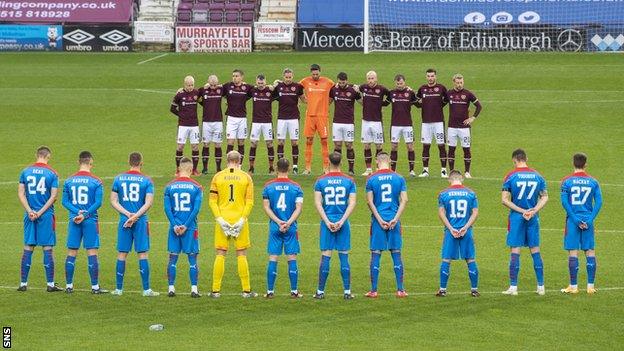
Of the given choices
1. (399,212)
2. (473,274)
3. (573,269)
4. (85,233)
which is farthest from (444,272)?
(85,233)

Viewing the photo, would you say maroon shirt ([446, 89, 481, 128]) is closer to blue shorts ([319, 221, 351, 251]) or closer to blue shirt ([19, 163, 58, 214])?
blue shorts ([319, 221, 351, 251])

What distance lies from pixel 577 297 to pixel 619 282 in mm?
1472

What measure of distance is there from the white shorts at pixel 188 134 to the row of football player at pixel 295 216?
10.4 meters

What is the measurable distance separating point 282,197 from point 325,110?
11.3 m

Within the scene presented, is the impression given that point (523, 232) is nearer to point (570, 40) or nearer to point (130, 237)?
point (130, 237)

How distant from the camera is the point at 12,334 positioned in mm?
18031

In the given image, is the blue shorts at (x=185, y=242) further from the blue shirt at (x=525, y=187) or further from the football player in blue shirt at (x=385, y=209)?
the blue shirt at (x=525, y=187)

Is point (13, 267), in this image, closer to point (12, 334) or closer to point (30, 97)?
point (12, 334)

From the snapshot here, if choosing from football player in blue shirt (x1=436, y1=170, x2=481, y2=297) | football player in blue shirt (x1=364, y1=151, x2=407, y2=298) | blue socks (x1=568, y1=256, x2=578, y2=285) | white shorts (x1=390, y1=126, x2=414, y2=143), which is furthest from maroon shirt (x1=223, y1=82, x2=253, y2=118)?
blue socks (x1=568, y1=256, x2=578, y2=285)

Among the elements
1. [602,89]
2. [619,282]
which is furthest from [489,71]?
[619,282]

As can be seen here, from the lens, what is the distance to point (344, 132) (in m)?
30.8

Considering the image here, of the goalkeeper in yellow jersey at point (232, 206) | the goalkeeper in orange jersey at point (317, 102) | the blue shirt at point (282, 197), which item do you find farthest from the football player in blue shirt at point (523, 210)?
the goalkeeper in orange jersey at point (317, 102)

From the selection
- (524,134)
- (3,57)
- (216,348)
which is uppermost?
(3,57)

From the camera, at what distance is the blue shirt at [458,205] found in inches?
782
